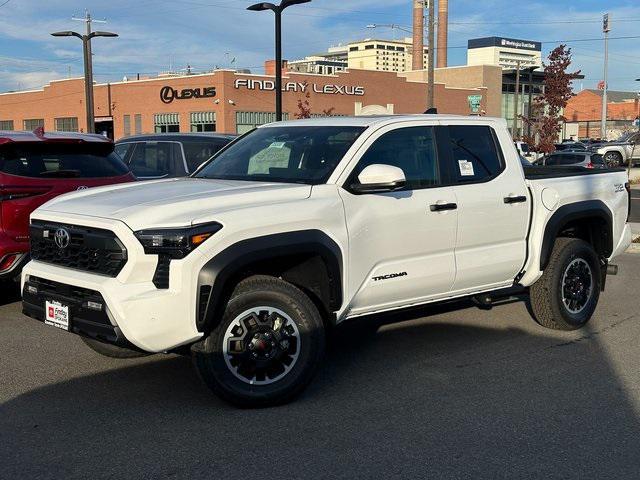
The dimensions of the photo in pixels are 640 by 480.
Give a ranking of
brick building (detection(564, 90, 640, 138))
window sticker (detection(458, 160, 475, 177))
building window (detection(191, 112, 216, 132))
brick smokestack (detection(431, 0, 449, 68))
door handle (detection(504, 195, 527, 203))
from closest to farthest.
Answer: window sticker (detection(458, 160, 475, 177)), door handle (detection(504, 195, 527, 203)), building window (detection(191, 112, 216, 132)), brick smokestack (detection(431, 0, 449, 68)), brick building (detection(564, 90, 640, 138))

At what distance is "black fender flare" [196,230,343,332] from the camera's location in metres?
4.29

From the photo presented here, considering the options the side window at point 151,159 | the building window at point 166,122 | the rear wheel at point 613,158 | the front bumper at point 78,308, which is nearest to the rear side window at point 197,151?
the side window at point 151,159

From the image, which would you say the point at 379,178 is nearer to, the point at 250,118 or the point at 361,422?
Result: the point at 361,422

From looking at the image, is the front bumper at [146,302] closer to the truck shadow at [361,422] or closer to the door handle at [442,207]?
the truck shadow at [361,422]

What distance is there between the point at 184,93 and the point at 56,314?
52.8 meters

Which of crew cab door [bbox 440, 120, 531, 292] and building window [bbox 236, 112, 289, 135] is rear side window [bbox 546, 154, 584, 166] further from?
building window [bbox 236, 112, 289, 135]

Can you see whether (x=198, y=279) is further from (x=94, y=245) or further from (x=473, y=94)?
(x=473, y=94)

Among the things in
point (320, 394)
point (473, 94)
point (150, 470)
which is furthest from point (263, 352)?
point (473, 94)

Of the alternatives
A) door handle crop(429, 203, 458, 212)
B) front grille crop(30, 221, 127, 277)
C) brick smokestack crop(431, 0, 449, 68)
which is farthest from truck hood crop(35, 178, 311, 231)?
brick smokestack crop(431, 0, 449, 68)

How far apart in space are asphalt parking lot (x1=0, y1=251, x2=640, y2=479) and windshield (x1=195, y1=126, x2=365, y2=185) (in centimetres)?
150

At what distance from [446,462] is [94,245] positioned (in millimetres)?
2401

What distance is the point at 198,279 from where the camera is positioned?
427cm

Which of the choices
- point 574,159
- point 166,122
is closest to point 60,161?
point 574,159

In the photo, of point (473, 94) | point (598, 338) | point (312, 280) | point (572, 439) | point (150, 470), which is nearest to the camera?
point (150, 470)
